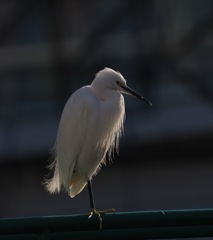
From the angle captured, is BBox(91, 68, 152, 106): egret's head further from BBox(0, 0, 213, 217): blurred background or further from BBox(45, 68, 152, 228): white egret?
BBox(0, 0, 213, 217): blurred background

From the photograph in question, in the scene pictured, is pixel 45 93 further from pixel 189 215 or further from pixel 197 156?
pixel 189 215

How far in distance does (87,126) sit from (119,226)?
138 centimetres

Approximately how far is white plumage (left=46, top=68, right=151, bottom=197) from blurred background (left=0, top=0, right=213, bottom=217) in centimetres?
522

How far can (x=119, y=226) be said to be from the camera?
9.39 feet

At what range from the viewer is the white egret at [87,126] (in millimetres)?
4160

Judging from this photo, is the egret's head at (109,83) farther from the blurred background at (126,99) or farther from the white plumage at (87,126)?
the blurred background at (126,99)

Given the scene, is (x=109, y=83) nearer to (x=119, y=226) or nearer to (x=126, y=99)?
(x=119, y=226)

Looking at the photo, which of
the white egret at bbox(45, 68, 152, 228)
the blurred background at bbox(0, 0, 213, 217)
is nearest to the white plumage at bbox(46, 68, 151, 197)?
the white egret at bbox(45, 68, 152, 228)

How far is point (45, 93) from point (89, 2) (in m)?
1.20

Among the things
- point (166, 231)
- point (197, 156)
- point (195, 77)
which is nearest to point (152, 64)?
point (195, 77)

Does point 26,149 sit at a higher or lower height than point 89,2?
lower

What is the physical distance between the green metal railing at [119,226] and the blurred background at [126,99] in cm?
656

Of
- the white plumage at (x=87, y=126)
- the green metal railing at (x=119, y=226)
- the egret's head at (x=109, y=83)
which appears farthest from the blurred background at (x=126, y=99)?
the green metal railing at (x=119, y=226)

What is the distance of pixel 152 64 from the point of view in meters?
10.3
